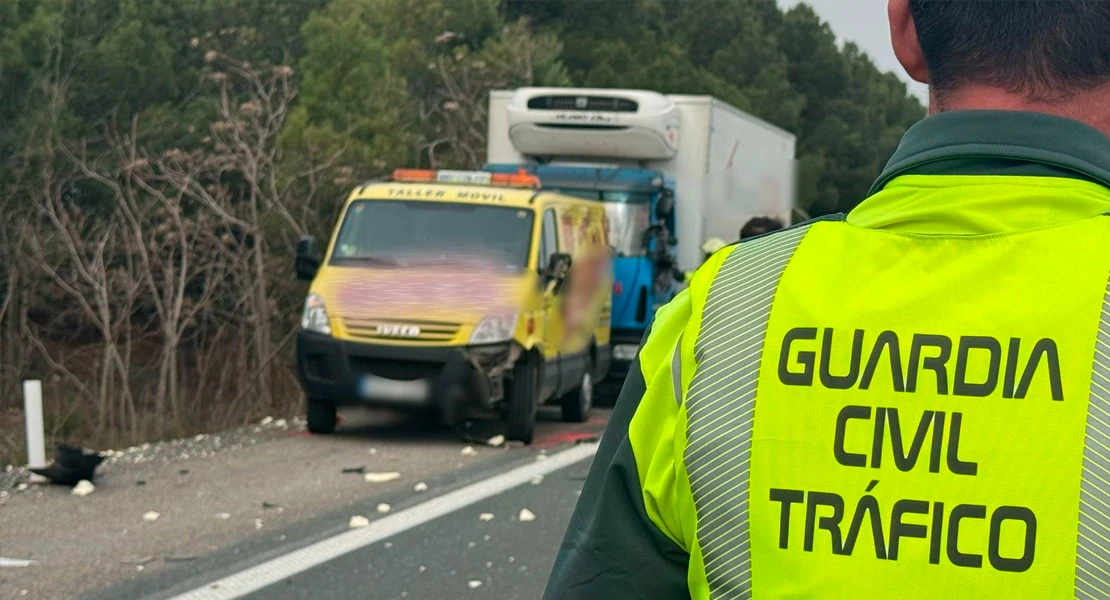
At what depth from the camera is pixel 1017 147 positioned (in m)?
1.55

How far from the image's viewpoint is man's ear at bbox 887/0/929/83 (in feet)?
5.48

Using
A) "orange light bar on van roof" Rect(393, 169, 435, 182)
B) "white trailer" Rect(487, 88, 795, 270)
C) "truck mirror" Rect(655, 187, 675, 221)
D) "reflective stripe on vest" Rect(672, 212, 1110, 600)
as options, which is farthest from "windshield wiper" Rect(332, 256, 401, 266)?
"reflective stripe on vest" Rect(672, 212, 1110, 600)

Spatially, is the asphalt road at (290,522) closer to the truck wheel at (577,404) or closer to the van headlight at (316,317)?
the van headlight at (316,317)

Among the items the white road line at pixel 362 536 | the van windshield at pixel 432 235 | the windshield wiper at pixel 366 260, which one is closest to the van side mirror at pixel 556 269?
the van windshield at pixel 432 235

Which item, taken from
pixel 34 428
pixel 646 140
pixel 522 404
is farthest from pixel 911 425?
pixel 646 140

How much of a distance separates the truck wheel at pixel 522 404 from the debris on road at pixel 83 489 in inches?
144

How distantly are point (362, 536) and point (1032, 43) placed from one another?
6561 millimetres

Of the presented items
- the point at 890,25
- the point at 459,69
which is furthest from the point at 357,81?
the point at 890,25

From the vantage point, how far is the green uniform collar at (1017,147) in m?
1.54

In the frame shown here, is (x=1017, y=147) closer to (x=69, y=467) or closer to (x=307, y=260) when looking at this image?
(x=69, y=467)

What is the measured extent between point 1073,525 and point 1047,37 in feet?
1.58

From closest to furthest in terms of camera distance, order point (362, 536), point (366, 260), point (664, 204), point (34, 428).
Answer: point (362, 536), point (34, 428), point (366, 260), point (664, 204)

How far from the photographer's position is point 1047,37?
1.55 metres

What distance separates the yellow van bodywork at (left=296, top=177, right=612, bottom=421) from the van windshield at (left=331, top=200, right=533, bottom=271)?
35 millimetres
